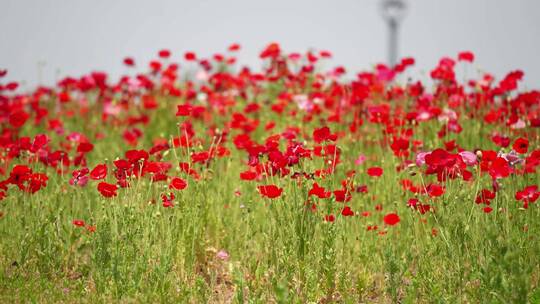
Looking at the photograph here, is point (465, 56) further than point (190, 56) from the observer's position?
No

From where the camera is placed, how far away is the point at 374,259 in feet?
13.5

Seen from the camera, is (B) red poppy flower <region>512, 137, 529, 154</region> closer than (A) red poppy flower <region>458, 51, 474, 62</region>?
Yes

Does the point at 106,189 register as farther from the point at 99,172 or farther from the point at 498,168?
the point at 498,168

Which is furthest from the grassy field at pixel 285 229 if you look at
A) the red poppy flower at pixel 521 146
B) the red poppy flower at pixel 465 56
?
the red poppy flower at pixel 465 56

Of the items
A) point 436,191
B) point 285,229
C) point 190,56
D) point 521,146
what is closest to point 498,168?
point 436,191

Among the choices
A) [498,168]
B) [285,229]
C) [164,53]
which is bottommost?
[285,229]

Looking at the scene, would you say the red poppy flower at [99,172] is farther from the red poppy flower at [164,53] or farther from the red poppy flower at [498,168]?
the red poppy flower at [164,53]

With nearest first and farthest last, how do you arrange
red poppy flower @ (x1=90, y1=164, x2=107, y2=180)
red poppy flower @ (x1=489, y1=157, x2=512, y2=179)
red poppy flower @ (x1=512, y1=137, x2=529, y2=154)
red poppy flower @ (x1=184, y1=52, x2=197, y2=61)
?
1. red poppy flower @ (x1=489, y1=157, x2=512, y2=179)
2. red poppy flower @ (x1=90, y1=164, x2=107, y2=180)
3. red poppy flower @ (x1=512, y1=137, x2=529, y2=154)
4. red poppy flower @ (x1=184, y1=52, x2=197, y2=61)

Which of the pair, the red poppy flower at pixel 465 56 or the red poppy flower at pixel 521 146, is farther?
the red poppy flower at pixel 465 56

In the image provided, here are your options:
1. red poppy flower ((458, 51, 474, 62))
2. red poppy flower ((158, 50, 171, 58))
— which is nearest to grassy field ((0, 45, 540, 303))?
red poppy flower ((458, 51, 474, 62))

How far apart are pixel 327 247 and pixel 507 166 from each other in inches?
44.5

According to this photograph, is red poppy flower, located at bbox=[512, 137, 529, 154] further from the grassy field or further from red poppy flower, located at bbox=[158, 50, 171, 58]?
red poppy flower, located at bbox=[158, 50, 171, 58]

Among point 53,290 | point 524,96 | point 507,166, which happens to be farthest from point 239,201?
point 524,96

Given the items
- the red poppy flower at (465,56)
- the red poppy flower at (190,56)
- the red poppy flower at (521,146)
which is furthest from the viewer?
the red poppy flower at (190,56)
